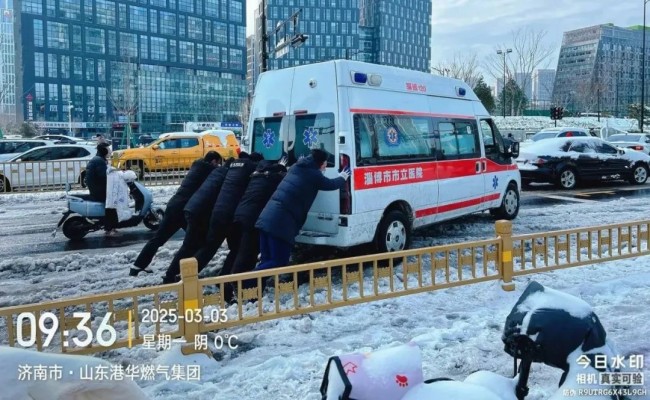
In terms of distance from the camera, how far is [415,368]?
8.77ft

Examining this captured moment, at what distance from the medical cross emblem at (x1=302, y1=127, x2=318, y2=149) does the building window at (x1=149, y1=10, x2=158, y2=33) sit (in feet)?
299

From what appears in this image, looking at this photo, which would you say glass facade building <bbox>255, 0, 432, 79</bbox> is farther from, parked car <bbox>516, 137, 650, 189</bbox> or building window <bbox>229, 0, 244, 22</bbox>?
parked car <bbox>516, 137, 650, 189</bbox>

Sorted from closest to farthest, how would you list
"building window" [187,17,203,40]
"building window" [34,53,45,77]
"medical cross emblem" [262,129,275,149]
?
1. "medical cross emblem" [262,129,275,149]
2. "building window" [34,53,45,77]
3. "building window" [187,17,203,40]

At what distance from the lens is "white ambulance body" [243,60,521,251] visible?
23.1ft

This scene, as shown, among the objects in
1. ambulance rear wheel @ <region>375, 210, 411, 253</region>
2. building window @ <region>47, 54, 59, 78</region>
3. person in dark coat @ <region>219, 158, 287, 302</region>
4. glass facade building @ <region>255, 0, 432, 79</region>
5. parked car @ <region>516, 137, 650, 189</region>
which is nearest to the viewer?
person in dark coat @ <region>219, 158, 287, 302</region>

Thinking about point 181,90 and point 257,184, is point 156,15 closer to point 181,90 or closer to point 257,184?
point 181,90

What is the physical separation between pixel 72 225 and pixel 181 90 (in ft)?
289

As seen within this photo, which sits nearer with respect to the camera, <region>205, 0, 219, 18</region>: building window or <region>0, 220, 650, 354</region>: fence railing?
<region>0, 220, 650, 354</region>: fence railing

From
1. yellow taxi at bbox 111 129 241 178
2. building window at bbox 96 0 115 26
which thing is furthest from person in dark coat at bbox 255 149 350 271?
building window at bbox 96 0 115 26

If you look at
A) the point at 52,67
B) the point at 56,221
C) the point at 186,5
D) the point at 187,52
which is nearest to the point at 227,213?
the point at 56,221

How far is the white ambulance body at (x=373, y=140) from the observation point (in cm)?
705

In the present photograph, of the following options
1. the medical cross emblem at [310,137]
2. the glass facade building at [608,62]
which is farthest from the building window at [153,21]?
the medical cross emblem at [310,137]

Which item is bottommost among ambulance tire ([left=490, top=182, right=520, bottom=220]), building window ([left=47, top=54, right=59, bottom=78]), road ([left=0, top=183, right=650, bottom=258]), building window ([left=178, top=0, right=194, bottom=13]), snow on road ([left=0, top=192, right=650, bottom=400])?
snow on road ([left=0, top=192, right=650, bottom=400])

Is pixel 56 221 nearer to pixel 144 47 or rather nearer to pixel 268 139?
pixel 268 139
